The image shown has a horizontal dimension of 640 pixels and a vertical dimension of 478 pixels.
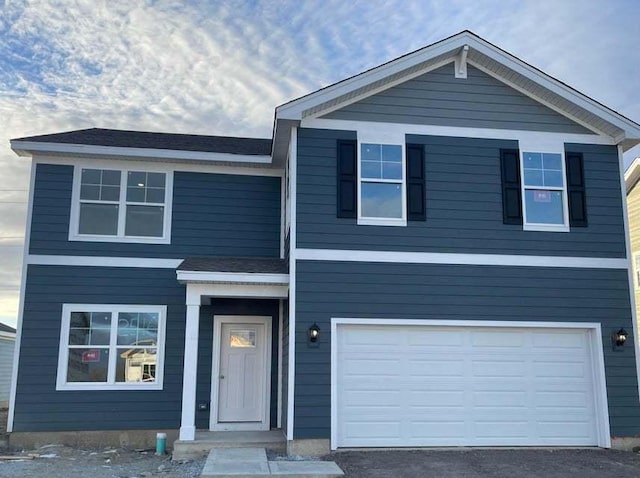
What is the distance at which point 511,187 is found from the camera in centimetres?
962

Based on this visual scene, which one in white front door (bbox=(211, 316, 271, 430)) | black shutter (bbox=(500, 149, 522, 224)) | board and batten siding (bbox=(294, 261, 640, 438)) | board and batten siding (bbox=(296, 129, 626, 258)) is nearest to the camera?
board and batten siding (bbox=(294, 261, 640, 438))

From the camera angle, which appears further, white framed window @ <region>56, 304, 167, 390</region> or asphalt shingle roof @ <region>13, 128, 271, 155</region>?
asphalt shingle roof @ <region>13, 128, 271, 155</region>

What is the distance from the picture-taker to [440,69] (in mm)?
9789

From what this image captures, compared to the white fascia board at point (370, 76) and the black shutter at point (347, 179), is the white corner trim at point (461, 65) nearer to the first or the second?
the white fascia board at point (370, 76)

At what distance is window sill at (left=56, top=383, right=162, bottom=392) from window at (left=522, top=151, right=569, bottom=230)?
7022 mm

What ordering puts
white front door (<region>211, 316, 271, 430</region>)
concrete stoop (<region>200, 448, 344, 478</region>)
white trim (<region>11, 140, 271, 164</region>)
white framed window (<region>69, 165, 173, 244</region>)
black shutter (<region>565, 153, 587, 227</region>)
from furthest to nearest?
white framed window (<region>69, 165, 173, 244</region>) → white front door (<region>211, 316, 271, 430</region>) → white trim (<region>11, 140, 271, 164</region>) → black shutter (<region>565, 153, 587, 227</region>) → concrete stoop (<region>200, 448, 344, 478</region>)

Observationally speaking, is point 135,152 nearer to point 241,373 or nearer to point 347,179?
point 347,179

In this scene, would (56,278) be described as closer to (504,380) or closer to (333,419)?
(333,419)

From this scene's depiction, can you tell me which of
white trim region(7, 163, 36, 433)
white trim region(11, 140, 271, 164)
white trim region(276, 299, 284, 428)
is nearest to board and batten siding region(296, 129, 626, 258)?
white trim region(11, 140, 271, 164)

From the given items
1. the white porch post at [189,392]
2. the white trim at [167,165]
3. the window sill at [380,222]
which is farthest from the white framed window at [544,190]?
the white porch post at [189,392]

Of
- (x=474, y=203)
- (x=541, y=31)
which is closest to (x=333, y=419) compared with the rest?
(x=474, y=203)

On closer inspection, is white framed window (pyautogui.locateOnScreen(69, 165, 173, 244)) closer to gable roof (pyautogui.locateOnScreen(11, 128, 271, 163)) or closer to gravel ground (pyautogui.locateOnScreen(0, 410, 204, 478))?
gable roof (pyautogui.locateOnScreen(11, 128, 271, 163))

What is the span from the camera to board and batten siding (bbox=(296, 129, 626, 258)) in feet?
29.8

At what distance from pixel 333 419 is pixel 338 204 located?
3318 millimetres
